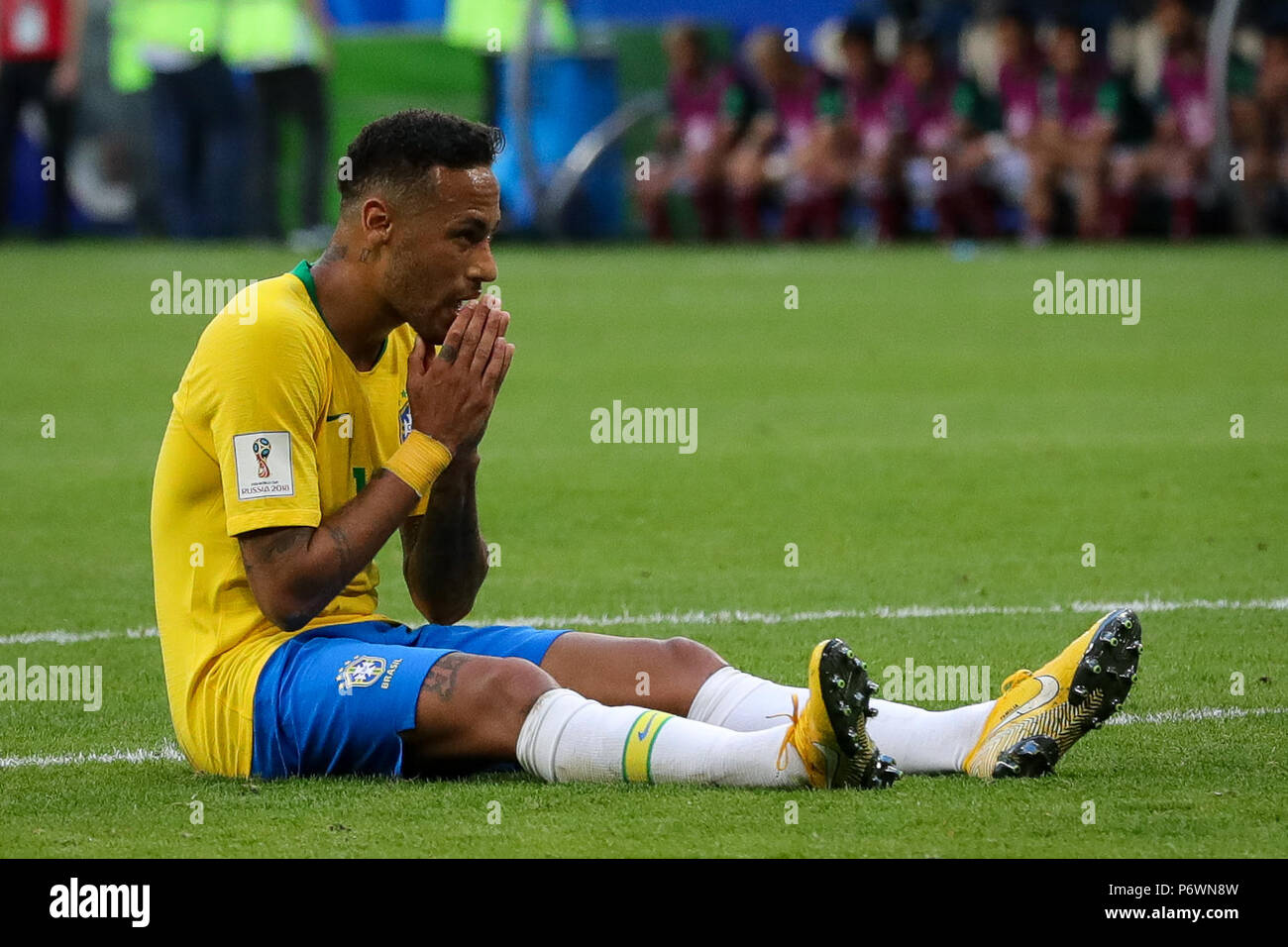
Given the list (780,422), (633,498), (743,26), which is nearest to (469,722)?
(633,498)

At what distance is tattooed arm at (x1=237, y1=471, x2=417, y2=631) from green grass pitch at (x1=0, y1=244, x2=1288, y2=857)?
0.41 meters

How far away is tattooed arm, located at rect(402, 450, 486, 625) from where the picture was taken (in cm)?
502

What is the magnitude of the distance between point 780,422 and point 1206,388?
2.47 m

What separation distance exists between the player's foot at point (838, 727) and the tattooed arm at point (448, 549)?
35.4 inches

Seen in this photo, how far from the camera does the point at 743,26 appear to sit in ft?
82.3

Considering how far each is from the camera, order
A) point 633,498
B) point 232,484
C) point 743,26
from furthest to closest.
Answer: point 743,26 < point 633,498 < point 232,484

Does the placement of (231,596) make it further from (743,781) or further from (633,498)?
(633,498)

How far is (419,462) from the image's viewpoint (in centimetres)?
457

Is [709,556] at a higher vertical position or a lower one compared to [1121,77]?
lower

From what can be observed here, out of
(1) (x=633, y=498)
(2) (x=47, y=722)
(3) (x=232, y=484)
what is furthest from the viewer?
(1) (x=633, y=498)

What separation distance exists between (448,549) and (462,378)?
2.01ft

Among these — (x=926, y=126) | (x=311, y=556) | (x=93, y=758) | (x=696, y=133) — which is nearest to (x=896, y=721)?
(x=311, y=556)

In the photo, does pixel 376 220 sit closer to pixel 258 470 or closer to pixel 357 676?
pixel 258 470

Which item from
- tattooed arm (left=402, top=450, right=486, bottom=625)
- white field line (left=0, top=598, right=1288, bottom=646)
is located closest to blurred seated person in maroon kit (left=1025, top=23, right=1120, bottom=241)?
white field line (left=0, top=598, right=1288, bottom=646)
